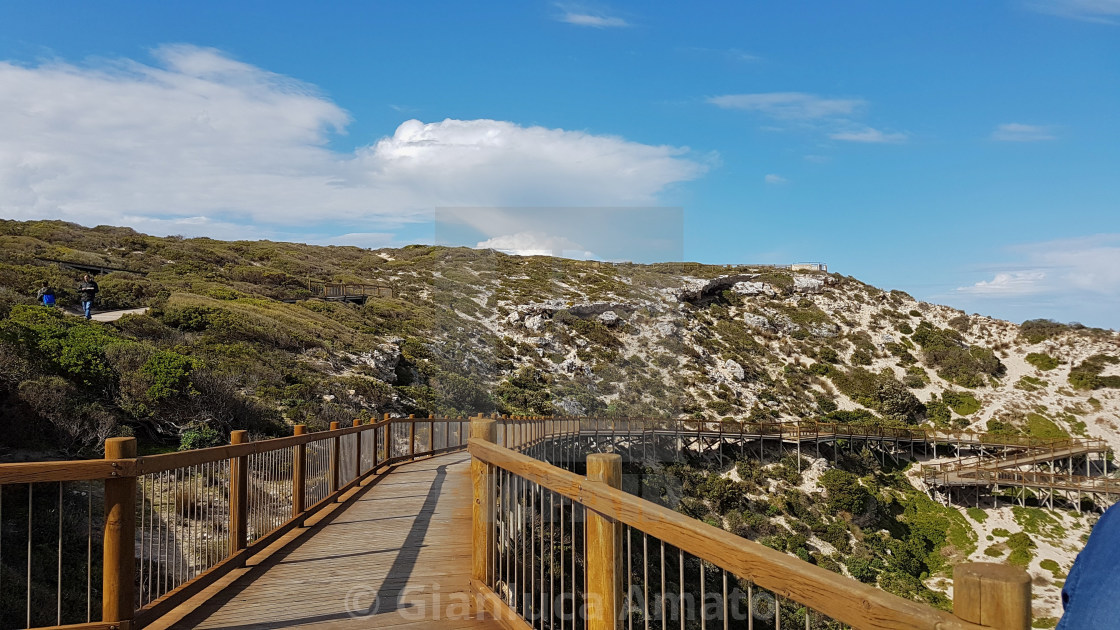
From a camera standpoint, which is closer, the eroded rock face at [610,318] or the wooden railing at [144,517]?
the wooden railing at [144,517]

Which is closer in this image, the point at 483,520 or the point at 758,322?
the point at 483,520

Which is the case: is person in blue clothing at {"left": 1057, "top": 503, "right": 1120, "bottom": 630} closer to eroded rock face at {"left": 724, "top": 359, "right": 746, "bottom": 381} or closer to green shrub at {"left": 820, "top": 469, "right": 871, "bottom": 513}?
green shrub at {"left": 820, "top": 469, "right": 871, "bottom": 513}

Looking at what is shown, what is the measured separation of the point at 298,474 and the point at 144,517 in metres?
1.79

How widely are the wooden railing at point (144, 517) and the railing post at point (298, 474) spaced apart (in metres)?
0.02

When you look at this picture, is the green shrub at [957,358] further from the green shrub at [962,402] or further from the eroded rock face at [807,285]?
the eroded rock face at [807,285]

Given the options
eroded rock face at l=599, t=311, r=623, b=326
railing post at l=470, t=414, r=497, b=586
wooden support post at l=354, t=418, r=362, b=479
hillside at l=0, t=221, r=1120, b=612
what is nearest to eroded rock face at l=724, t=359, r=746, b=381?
hillside at l=0, t=221, r=1120, b=612

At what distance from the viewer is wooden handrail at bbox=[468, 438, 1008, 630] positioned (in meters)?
1.55

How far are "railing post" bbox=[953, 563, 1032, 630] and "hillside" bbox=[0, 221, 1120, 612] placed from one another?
15.8 metres

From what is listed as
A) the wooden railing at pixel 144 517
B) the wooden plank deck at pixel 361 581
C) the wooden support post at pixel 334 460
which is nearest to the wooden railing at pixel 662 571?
the wooden plank deck at pixel 361 581

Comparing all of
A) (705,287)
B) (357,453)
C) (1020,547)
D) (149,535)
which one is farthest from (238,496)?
(705,287)

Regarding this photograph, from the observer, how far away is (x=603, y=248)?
3294 centimetres

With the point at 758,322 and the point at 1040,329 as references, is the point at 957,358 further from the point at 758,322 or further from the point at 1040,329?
the point at 758,322

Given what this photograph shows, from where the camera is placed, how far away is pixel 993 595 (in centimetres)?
140

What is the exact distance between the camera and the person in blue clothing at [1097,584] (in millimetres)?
1026
